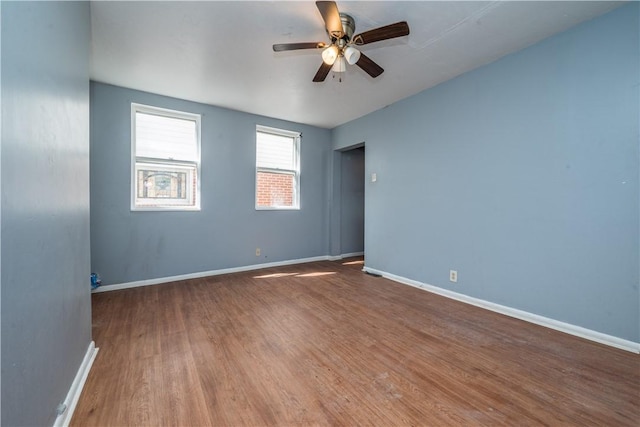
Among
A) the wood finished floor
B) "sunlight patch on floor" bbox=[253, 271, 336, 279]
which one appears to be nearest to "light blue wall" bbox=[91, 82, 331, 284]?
"sunlight patch on floor" bbox=[253, 271, 336, 279]

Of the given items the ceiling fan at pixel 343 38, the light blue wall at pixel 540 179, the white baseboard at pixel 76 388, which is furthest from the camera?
the light blue wall at pixel 540 179

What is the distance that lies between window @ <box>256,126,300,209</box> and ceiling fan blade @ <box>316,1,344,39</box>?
271 centimetres

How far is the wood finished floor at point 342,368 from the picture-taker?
1318 millimetres

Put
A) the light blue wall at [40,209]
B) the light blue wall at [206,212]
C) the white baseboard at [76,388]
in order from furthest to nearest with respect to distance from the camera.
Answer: the light blue wall at [206,212] → the white baseboard at [76,388] → the light blue wall at [40,209]

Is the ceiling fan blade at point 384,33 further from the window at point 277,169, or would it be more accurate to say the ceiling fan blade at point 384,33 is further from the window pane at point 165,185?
the window pane at point 165,185

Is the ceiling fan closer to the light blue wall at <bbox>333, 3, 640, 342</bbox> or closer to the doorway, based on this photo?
the light blue wall at <bbox>333, 3, 640, 342</bbox>

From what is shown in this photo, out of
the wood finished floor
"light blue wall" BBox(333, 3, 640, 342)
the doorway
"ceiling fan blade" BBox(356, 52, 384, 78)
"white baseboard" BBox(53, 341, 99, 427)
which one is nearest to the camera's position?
"white baseboard" BBox(53, 341, 99, 427)

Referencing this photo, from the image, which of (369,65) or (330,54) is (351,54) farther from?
(369,65)

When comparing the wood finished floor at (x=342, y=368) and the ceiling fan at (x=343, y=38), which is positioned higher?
the ceiling fan at (x=343, y=38)

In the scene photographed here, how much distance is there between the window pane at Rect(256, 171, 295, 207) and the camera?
4.47 meters

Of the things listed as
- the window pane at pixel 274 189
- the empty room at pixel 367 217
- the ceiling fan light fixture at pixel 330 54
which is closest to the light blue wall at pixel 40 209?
the empty room at pixel 367 217

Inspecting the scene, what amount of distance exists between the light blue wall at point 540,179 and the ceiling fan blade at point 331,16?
1.85m

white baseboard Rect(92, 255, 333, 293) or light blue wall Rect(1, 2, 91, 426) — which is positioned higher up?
light blue wall Rect(1, 2, 91, 426)

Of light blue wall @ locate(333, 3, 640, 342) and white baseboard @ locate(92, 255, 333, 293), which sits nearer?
light blue wall @ locate(333, 3, 640, 342)
